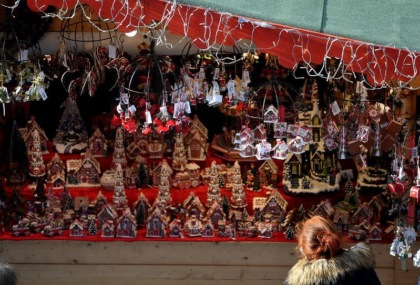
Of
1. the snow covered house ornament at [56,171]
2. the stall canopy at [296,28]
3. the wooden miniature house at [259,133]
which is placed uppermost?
the stall canopy at [296,28]

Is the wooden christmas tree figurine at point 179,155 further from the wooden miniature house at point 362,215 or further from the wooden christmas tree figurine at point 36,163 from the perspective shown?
the wooden miniature house at point 362,215

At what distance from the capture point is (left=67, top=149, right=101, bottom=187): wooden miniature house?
343 inches

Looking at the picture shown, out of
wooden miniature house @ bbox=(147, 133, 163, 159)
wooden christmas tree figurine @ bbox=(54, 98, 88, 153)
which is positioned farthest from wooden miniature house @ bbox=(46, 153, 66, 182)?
wooden miniature house @ bbox=(147, 133, 163, 159)

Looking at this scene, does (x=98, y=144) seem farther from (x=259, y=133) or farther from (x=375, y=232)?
(x=375, y=232)

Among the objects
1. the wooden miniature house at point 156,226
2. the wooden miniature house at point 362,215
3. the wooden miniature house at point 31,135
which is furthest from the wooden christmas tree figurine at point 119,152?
the wooden miniature house at point 362,215

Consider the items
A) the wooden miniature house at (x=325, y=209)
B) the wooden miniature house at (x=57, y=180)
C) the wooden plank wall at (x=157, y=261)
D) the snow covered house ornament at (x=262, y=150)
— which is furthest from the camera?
the wooden miniature house at (x=57, y=180)

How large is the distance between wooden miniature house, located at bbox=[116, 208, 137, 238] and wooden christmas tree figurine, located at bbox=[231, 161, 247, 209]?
98 centimetres

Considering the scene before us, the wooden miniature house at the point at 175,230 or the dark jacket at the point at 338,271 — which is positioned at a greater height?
the dark jacket at the point at 338,271

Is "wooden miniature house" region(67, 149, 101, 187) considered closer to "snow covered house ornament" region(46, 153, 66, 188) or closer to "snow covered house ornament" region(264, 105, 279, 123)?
"snow covered house ornament" region(46, 153, 66, 188)

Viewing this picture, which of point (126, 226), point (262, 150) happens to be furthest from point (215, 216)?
point (262, 150)

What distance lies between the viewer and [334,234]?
507cm

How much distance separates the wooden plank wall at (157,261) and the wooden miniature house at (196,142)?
Result: 154cm

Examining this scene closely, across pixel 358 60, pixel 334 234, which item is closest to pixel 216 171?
pixel 358 60

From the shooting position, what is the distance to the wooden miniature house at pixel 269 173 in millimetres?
8812
